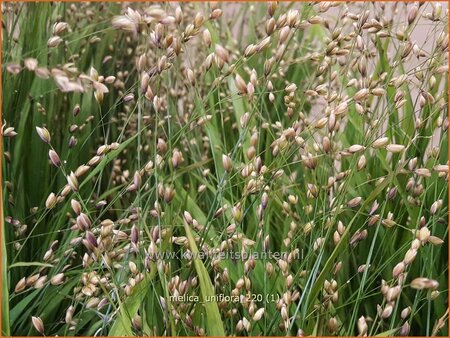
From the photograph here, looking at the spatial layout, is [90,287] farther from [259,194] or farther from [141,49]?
[141,49]

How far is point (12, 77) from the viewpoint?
1.01 metres

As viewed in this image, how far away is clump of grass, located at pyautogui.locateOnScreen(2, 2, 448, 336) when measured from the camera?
767mm

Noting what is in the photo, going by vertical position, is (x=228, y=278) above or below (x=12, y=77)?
below

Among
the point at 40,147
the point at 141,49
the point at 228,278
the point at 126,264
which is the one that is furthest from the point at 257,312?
the point at 141,49

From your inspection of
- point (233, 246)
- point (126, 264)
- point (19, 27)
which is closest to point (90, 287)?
point (126, 264)

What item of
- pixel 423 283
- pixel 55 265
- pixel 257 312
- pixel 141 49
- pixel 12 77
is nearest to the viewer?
pixel 423 283

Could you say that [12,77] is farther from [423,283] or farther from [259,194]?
[423,283]

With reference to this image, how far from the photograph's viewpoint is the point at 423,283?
0.64m

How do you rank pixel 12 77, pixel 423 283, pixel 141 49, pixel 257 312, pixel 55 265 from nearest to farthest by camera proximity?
pixel 423 283
pixel 257 312
pixel 55 265
pixel 12 77
pixel 141 49

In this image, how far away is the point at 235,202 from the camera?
2.92 feet

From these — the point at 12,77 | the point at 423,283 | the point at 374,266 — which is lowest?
the point at 374,266

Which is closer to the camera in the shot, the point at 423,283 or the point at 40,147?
the point at 423,283

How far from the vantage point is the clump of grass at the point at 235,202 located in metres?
0.77

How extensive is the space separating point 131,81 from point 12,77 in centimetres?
28
